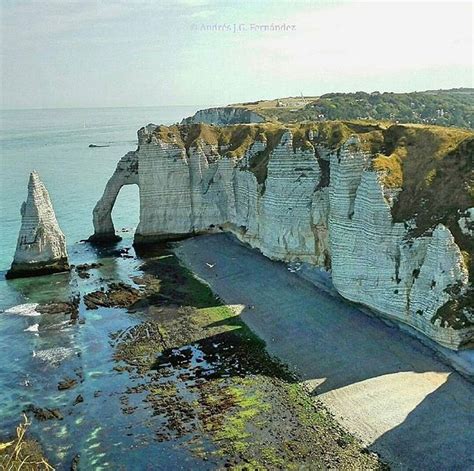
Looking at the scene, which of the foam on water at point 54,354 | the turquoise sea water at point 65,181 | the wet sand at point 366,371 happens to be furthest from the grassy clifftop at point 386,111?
the foam on water at point 54,354

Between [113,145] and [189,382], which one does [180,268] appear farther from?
[113,145]

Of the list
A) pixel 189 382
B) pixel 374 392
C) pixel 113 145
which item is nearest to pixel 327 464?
pixel 374 392

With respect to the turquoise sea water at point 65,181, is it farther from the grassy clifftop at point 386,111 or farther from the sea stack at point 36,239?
the grassy clifftop at point 386,111

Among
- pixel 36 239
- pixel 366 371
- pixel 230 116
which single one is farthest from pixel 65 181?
pixel 366 371

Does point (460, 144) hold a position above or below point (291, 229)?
above

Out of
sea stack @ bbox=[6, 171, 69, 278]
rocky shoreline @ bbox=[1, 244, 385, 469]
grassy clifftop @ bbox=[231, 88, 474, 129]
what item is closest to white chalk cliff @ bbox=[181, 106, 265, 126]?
grassy clifftop @ bbox=[231, 88, 474, 129]

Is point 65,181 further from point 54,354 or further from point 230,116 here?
point 54,354

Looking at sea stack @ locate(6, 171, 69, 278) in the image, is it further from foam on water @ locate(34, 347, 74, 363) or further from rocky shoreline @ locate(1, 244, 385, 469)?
foam on water @ locate(34, 347, 74, 363)
